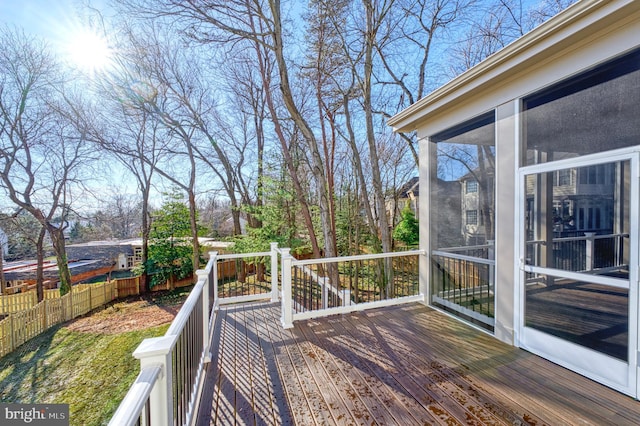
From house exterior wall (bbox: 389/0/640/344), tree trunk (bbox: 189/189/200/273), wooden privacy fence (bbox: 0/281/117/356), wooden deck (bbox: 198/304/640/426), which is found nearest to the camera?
wooden deck (bbox: 198/304/640/426)

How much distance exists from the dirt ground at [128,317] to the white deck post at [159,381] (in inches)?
330

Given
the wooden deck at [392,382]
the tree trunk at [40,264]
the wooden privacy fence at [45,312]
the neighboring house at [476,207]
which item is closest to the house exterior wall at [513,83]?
the neighboring house at [476,207]

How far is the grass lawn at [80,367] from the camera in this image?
15.8 feet

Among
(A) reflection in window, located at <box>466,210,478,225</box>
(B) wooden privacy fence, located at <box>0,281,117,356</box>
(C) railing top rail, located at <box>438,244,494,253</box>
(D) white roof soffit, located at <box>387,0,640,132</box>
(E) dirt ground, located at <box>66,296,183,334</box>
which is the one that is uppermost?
(D) white roof soffit, located at <box>387,0,640,132</box>

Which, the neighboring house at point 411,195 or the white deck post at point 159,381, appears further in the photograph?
the neighboring house at point 411,195

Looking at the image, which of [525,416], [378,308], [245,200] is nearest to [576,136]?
[525,416]

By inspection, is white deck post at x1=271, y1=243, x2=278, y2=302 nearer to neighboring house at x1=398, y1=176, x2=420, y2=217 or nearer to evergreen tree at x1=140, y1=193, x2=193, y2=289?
evergreen tree at x1=140, y1=193, x2=193, y2=289

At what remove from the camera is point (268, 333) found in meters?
3.48

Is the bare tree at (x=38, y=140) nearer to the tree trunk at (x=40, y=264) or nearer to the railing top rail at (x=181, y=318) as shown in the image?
the tree trunk at (x=40, y=264)

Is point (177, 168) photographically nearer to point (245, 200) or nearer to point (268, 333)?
point (245, 200)

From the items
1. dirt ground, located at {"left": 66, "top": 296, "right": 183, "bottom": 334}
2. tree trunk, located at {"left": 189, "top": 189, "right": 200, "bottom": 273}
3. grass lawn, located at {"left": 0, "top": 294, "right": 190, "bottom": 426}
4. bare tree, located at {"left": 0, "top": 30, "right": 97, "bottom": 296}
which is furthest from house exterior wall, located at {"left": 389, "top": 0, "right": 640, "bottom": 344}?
bare tree, located at {"left": 0, "top": 30, "right": 97, "bottom": 296}

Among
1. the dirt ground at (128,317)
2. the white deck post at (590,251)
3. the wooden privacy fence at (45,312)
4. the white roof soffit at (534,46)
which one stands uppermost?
the white roof soffit at (534,46)

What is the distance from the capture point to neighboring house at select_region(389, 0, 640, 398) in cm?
214

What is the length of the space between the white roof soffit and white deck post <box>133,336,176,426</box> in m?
3.57
